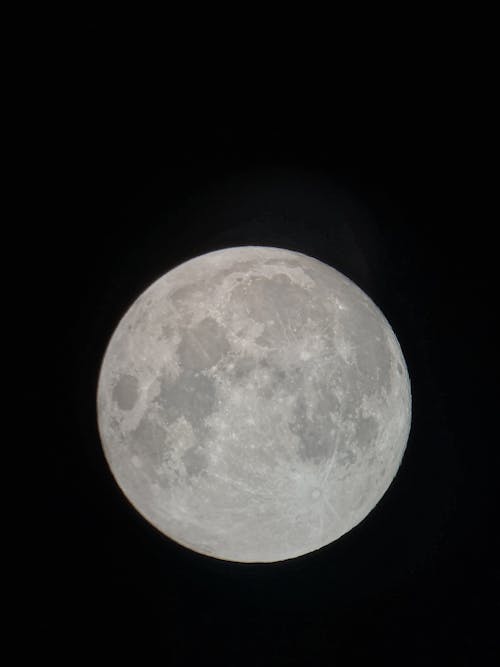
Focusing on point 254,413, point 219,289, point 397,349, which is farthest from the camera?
point 397,349

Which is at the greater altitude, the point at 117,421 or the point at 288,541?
the point at 117,421

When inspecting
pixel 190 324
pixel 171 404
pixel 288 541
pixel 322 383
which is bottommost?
pixel 288 541

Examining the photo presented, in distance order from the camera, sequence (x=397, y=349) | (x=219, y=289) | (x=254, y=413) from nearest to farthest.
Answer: (x=254, y=413) → (x=219, y=289) → (x=397, y=349)

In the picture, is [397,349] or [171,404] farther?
[397,349]

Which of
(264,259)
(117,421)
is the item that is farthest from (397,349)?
(117,421)

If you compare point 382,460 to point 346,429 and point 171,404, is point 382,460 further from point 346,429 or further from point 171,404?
point 171,404

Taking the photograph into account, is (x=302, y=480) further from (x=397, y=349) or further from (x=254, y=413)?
(x=397, y=349)
